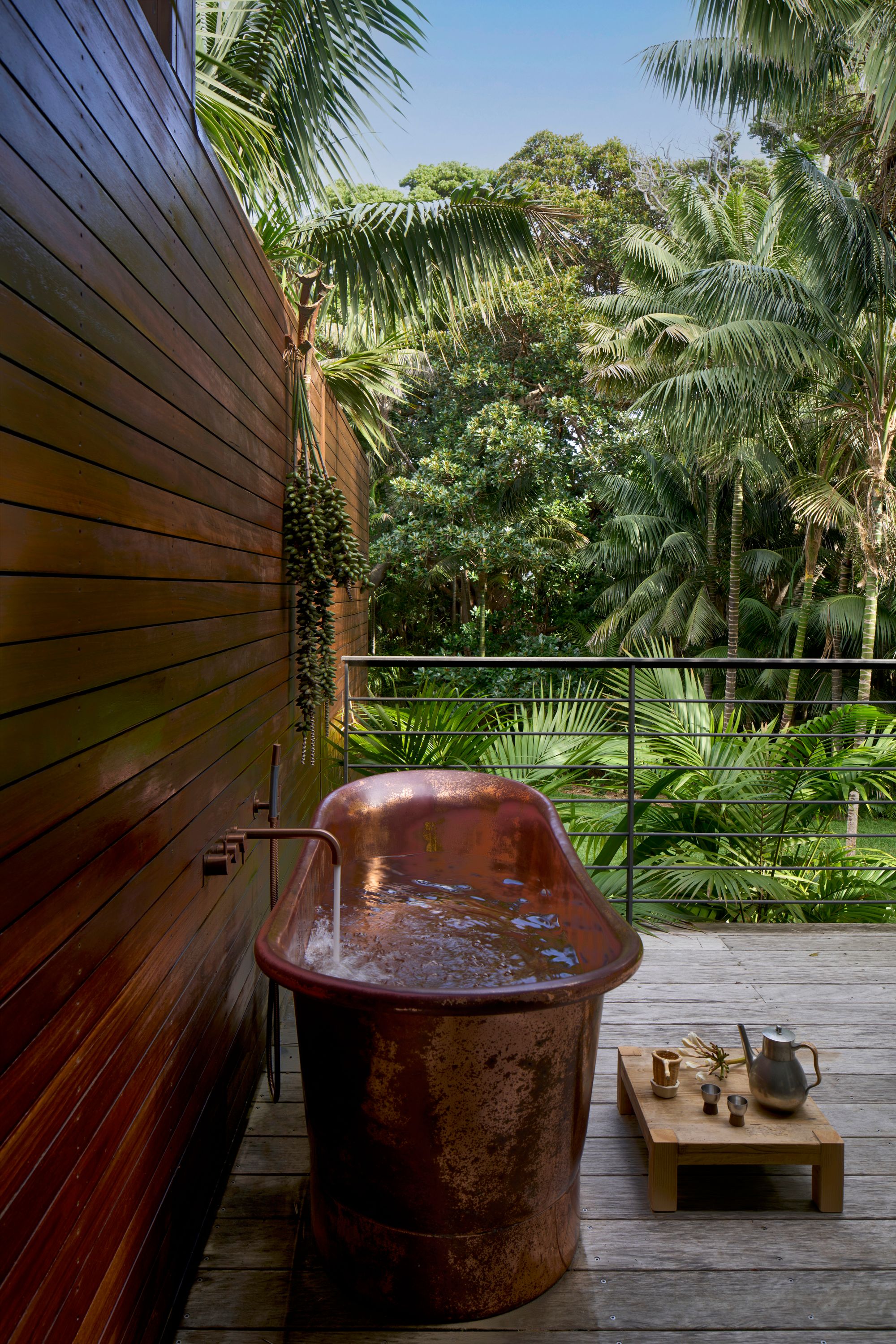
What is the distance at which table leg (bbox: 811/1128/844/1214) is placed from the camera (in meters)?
1.73

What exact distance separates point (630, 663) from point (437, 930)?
1.24 meters

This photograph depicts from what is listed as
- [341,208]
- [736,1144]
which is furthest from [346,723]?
[341,208]

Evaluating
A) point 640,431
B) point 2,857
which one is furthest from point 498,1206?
point 640,431

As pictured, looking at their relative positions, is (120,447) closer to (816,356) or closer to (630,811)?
(630,811)

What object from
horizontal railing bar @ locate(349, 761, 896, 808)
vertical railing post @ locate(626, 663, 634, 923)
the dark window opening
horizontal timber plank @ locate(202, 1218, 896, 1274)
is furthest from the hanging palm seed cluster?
horizontal timber plank @ locate(202, 1218, 896, 1274)

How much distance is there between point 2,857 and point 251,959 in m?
1.69

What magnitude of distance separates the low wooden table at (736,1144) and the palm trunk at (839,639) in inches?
348

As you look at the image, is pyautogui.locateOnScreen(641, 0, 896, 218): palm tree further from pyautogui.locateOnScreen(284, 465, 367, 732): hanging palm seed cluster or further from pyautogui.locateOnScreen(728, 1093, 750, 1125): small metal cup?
pyautogui.locateOnScreen(728, 1093, 750, 1125): small metal cup

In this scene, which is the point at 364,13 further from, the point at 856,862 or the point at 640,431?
the point at 640,431

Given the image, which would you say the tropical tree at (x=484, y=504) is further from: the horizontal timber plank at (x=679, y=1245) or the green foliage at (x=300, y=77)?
the horizontal timber plank at (x=679, y=1245)

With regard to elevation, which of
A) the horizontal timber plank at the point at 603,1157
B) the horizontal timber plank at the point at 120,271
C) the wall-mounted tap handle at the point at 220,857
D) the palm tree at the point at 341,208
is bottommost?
the horizontal timber plank at the point at 603,1157

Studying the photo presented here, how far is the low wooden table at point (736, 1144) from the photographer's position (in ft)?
5.65

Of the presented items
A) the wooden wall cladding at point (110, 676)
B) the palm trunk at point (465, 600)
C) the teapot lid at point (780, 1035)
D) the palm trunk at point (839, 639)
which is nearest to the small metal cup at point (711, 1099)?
the teapot lid at point (780, 1035)

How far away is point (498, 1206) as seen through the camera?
1.43 m
